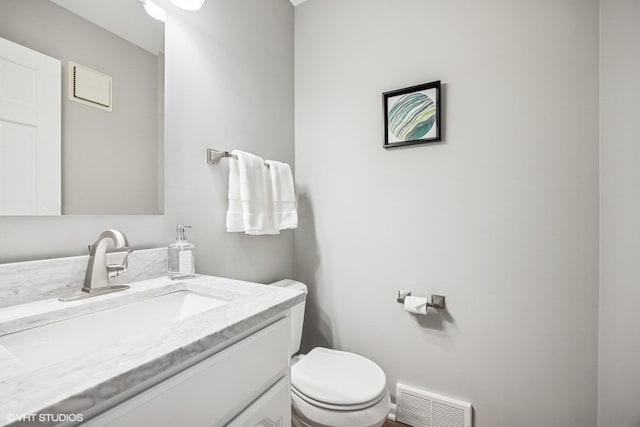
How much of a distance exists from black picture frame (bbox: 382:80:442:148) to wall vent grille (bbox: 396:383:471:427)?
4.07 ft

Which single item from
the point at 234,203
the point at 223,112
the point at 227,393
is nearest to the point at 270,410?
the point at 227,393

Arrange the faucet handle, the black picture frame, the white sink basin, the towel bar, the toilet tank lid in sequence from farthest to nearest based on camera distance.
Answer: the toilet tank lid < the black picture frame < the towel bar < the faucet handle < the white sink basin

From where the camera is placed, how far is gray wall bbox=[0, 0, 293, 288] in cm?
85

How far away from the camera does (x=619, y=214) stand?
3.53 feet

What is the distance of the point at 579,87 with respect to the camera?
1139mm

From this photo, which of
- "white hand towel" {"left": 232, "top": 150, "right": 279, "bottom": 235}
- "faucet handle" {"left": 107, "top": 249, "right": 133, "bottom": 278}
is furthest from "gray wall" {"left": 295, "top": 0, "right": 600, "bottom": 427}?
"faucet handle" {"left": 107, "top": 249, "right": 133, "bottom": 278}

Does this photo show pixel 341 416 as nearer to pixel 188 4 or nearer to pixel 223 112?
pixel 223 112

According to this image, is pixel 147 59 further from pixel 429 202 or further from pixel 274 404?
pixel 429 202

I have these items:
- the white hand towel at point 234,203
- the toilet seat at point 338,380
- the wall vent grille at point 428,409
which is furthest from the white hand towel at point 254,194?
the wall vent grille at point 428,409

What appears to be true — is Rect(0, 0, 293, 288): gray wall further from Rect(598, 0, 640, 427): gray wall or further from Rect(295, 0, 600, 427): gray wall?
Rect(598, 0, 640, 427): gray wall

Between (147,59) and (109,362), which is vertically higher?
(147,59)

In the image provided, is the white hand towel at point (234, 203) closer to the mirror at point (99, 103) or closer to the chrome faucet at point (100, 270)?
the mirror at point (99, 103)

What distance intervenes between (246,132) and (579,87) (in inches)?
57.1

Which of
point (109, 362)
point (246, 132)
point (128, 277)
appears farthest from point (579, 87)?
point (128, 277)
